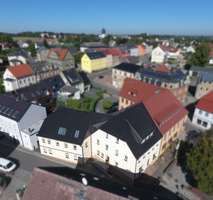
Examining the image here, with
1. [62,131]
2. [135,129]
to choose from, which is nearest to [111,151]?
[135,129]

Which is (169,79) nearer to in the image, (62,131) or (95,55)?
(62,131)

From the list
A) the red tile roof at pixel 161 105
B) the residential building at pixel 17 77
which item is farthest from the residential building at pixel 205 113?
the residential building at pixel 17 77

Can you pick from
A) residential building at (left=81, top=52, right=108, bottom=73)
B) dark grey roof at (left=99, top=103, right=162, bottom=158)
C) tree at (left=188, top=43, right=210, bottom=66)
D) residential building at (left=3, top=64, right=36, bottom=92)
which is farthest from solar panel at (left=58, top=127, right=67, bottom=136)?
tree at (left=188, top=43, right=210, bottom=66)

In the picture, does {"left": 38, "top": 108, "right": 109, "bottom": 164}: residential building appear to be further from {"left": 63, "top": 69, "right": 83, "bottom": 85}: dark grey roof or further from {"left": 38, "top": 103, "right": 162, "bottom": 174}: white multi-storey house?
{"left": 63, "top": 69, "right": 83, "bottom": 85}: dark grey roof

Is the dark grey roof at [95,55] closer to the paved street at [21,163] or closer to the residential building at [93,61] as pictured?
the residential building at [93,61]

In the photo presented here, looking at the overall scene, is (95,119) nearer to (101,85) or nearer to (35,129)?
(35,129)

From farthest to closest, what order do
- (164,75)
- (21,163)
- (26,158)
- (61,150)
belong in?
(164,75) < (26,158) < (21,163) < (61,150)

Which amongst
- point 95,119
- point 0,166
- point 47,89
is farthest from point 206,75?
point 0,166

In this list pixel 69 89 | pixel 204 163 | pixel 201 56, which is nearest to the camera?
pixel 204 163
